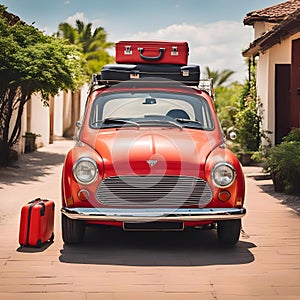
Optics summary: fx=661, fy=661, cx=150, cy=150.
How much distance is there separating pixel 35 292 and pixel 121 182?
1.64 metres

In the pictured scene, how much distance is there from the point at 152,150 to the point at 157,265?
1.24 m

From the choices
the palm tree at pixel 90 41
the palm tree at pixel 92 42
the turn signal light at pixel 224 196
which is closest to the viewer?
the turn signal light at pixel 224 196

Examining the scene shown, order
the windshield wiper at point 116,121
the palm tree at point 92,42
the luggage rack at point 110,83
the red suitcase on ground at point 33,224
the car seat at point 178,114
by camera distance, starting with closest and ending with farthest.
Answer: the red suitcase on ground at point 33,224
the windshield wiper at point 116,121
the car seat at point 178,114
the luggage rack at point 110,83
the palm tree at point 92,42

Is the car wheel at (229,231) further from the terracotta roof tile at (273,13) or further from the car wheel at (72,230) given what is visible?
the terracotta roof tile at (273,13)

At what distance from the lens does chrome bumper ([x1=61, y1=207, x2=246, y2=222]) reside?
6449mm

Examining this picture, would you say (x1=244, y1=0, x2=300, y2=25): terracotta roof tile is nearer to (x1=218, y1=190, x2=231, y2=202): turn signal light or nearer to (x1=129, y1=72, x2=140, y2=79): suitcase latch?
(x1=129, y1=72, x2=140, y2=79): suitcase latch

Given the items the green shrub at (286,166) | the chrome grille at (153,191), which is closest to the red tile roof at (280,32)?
the green shrub at (286,166)

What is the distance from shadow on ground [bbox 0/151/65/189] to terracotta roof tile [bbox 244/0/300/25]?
672cm

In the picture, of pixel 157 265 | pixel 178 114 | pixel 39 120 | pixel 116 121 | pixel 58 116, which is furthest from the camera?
A: pixel 58 116

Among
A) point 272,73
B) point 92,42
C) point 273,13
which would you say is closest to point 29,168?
point 272,73

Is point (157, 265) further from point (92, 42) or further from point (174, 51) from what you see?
point (92, 42)

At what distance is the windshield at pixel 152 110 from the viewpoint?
25.2 ft

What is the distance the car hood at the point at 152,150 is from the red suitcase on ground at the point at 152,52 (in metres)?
2.43

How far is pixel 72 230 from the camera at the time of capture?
6957mm
